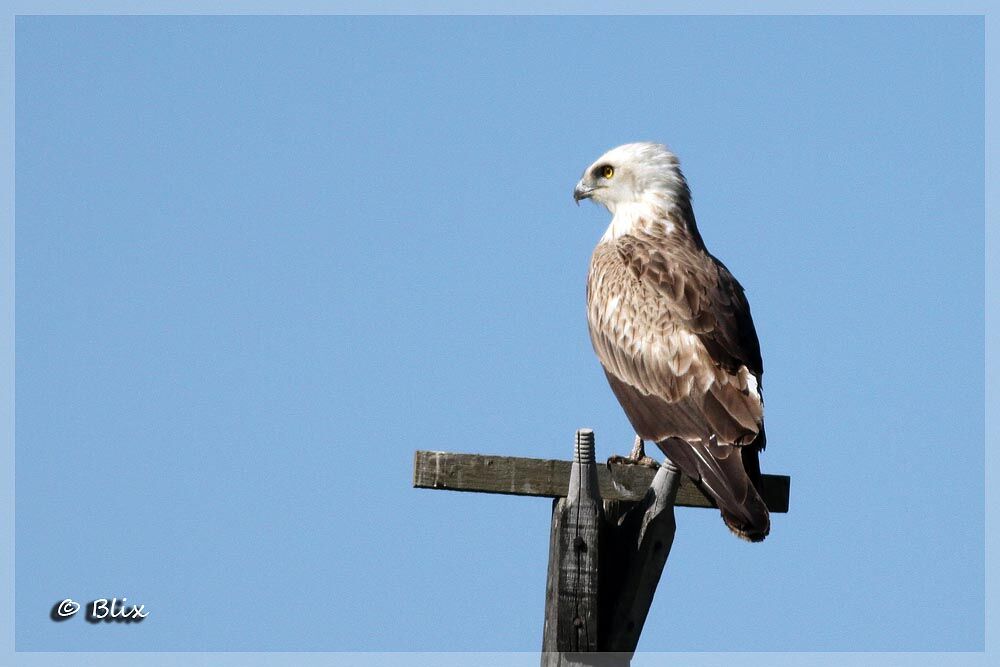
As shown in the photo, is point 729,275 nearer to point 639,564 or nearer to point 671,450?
point 671,450

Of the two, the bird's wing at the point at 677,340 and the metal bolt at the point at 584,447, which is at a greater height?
the bird's wing at the point at 677,340

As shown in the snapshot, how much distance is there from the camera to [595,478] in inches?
288

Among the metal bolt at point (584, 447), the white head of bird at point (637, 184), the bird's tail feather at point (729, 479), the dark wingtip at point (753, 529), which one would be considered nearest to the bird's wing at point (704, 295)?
the white head of bird at point (637, 184)

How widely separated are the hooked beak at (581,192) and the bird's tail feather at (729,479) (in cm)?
362

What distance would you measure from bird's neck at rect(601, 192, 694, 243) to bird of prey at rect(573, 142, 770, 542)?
11 millimetres

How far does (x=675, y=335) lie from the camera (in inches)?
383

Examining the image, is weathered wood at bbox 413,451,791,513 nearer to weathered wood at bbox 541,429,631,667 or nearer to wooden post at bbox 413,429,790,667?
wooden post at bbox 413,429,790,667

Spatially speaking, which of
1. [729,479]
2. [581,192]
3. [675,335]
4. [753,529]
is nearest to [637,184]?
[581,192]

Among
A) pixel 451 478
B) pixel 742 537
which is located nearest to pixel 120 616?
pixel 451 478

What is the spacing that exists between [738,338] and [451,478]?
3153mm

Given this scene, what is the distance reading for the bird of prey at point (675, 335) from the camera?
27.6ft

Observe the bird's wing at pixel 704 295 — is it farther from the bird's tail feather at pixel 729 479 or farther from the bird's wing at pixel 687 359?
the bird's tail feather at pixel 729 479

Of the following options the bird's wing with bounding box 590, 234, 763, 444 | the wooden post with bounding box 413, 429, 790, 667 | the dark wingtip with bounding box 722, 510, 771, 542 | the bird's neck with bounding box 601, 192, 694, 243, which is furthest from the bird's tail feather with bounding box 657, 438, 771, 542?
the bird's neck with bounding box 601, 192, 694, 243

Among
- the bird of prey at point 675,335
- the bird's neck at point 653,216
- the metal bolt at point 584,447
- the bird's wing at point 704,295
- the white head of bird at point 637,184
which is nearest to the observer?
the metal bolt at point 584,447
